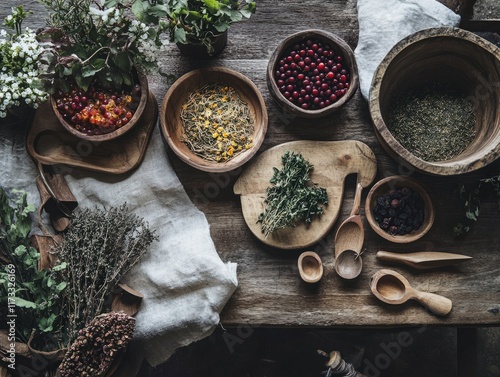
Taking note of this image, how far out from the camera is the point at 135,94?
205cm

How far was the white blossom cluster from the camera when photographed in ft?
6.25

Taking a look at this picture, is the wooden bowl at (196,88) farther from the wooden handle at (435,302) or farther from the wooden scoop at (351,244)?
the wooden handle at (435,302)

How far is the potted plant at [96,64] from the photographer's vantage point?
193 cm

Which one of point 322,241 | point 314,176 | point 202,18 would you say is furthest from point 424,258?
point 202,18

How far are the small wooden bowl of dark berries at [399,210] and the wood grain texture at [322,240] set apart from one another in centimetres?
6

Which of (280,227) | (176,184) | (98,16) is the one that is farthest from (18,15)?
(280,227)

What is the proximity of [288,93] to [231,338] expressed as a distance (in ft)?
4.19

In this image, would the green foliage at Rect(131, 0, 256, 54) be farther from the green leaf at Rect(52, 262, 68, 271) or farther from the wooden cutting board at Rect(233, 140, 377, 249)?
the green leaf at Rect(52, 262, 68, 271)

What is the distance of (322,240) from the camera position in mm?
2178

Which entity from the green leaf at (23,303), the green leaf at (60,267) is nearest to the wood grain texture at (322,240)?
the green leaf at (60,267)

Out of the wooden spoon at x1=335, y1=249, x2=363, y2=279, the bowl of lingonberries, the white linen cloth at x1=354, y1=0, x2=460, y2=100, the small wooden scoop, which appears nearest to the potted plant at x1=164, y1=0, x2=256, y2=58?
the bowl of lingonberries

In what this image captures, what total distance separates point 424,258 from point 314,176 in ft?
1.74

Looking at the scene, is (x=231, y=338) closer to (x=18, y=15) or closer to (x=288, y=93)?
(x=288, y=93)

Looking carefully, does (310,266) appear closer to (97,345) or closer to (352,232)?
(352,232)
